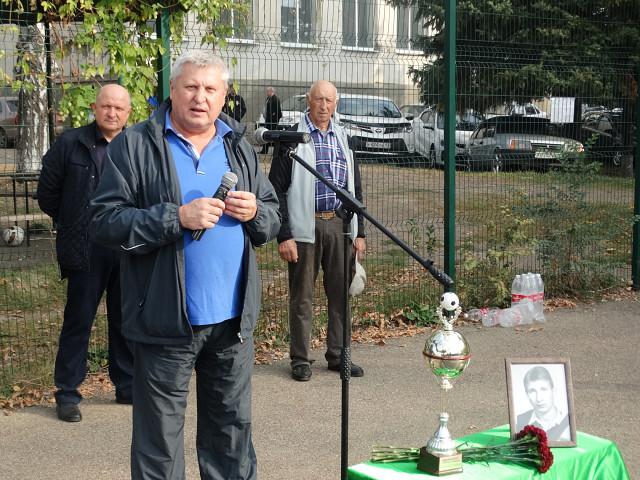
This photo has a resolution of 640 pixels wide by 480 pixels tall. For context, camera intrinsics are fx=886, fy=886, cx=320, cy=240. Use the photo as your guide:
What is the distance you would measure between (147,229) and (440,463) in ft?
4.79

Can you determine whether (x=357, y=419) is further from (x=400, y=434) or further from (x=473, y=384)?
(x=473, y=384)

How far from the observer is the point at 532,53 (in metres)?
8.34

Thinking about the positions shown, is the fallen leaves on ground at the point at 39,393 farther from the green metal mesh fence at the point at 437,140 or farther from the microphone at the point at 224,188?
the microphone at the point at 224,188

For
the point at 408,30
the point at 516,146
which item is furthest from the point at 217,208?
the point at 516,146

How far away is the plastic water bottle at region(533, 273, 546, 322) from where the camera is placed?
26.3 feet

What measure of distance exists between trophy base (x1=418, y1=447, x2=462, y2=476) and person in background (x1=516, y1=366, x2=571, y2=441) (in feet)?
1.56

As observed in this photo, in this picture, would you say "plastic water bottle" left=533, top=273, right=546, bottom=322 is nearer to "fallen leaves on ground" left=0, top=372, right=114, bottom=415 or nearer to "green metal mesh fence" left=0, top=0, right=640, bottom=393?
"green metal mesh fence" left=0, top=0, right=640, bottom=393

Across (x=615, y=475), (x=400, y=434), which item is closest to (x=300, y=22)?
(x=400, y=434)

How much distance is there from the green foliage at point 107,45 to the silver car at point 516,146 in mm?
3017

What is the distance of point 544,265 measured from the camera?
28.5ft

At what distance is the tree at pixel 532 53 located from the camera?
799 centimetres

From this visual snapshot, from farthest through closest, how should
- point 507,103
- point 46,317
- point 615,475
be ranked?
point 507,103
point 46,317
point 615,475

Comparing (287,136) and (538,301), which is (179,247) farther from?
(538,301)

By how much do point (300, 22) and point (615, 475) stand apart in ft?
15.3
